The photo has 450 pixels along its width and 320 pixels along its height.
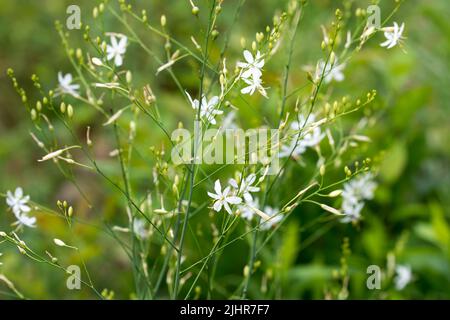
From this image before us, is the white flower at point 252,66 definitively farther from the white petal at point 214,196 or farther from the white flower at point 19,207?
the white flower at point 19,207

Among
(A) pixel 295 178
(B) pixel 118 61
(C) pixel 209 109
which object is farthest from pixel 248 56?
(A) pixel 295 178

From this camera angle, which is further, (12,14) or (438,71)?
(12,14)

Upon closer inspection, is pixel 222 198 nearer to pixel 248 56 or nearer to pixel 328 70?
pixel 248 56

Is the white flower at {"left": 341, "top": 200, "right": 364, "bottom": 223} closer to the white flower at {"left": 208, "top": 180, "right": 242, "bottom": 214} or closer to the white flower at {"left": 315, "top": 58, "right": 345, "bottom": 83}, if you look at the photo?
the white flower at {"left": 315, "top": 58, "right": 345, "bottom": 83}

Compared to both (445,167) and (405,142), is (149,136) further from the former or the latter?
(445,167)

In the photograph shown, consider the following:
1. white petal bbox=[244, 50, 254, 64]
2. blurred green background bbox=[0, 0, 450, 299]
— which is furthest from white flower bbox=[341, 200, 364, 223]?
white petal bbox=[244, 50, 254, 64]

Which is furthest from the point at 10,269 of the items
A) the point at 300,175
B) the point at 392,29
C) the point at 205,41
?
the point at 392,29

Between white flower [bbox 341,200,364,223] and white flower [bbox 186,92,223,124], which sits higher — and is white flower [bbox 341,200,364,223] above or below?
below

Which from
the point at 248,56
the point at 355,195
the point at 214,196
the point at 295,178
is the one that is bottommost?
the point at 214,196
